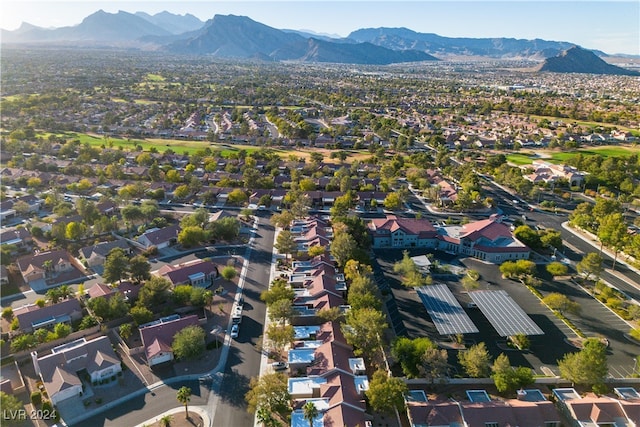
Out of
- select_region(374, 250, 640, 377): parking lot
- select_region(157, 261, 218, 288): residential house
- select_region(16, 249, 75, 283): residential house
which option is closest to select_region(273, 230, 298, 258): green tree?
select_region(157, 261, 218, 288): residential house

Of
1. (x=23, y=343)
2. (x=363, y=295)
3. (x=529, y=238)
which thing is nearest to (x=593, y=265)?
(x=529, y=238)

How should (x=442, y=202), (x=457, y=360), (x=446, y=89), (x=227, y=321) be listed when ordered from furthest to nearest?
(x=446, y=89) < (x=442, y=202) < (x=227, y=321) < (x=457, y=360)

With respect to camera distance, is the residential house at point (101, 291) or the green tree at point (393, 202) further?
the green tree at point (393, 202)

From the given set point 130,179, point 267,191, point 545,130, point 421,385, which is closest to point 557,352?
point 421,385

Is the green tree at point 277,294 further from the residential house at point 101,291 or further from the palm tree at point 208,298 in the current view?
the residential house at point 101,291

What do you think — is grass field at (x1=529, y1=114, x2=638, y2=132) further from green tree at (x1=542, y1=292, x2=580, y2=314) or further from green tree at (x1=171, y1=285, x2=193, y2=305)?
green tree at (x1=171, y1=285, x2=193, y2=305)

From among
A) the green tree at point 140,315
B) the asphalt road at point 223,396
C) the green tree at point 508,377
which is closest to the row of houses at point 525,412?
the green tree at point 508,377

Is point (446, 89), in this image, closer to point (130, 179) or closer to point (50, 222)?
point (130, 179)
